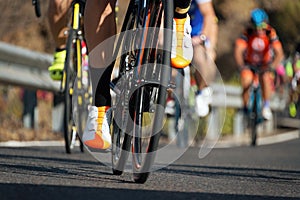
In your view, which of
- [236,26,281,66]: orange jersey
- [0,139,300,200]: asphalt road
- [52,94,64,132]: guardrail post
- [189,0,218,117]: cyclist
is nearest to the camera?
[0,139,300,200]: asphalt road

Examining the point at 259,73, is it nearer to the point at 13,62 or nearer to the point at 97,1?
the point at 13,62

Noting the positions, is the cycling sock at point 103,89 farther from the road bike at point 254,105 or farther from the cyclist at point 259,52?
the cyclist at point 259,52

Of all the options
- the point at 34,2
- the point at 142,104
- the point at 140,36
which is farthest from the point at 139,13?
the point at 34,2

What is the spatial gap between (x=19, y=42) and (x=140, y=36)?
1099 centimetres

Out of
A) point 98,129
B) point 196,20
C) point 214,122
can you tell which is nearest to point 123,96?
point 98,129

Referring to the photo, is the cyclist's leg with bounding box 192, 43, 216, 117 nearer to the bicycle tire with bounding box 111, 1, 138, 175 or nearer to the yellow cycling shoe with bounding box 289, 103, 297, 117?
the bicycle tire with bounding box 111, 1, 138, 175

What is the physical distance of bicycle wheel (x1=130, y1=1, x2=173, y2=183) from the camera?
5.36 m

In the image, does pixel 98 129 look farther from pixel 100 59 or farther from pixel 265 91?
pixel 265 91

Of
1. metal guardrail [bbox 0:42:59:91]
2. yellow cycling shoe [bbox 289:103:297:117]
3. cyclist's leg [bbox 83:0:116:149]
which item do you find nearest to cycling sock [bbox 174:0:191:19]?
cyclist's leg [bbox 83:0:116:149]

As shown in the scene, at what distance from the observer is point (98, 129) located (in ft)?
19.8

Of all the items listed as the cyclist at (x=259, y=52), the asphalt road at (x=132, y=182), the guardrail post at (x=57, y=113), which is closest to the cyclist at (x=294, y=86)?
the cyclist at (x=259, y=52)

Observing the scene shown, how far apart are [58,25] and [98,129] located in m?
2.69

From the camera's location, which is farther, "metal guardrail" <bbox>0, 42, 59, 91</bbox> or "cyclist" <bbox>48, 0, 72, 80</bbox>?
"metal guardrail" <bbox>0, 42, 59, 91</bbox>

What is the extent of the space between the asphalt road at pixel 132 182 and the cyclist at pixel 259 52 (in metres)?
5.90
